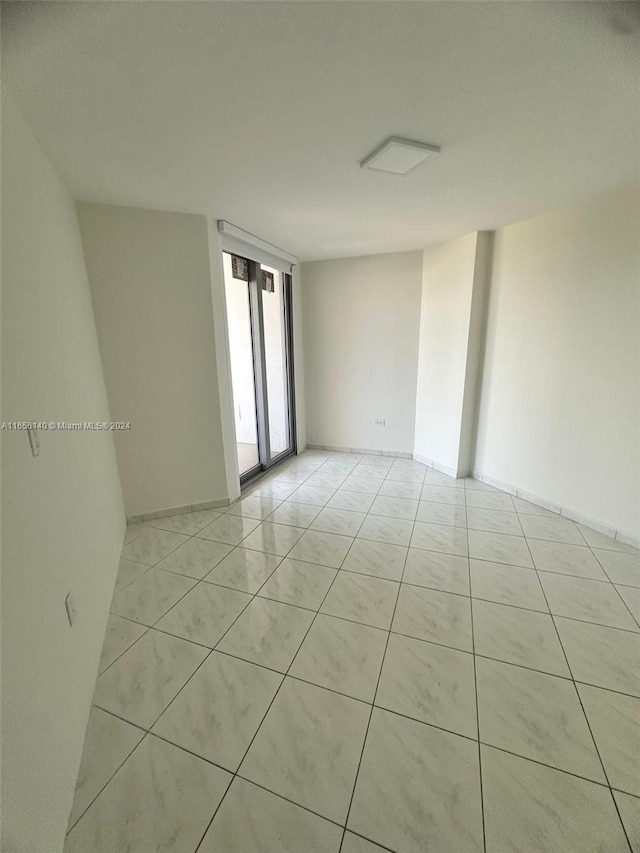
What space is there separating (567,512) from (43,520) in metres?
3.46

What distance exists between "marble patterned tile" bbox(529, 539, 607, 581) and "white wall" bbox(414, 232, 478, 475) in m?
1.27

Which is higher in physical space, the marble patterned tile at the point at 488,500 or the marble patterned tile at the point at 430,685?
the marble patterned tile at the point at 488,500

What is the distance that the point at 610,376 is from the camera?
2373 millimetres

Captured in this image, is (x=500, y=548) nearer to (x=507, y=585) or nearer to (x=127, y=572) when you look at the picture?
(x=507, y=585)

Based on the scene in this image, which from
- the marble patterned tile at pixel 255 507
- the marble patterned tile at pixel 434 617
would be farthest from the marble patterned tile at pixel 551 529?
the marble patterned tile at pixel 255 507

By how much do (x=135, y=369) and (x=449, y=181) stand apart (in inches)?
100

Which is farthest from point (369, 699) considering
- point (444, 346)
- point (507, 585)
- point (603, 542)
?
point (444, 346)

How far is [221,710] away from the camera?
1.35 meters

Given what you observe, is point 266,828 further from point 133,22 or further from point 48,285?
point 133,22

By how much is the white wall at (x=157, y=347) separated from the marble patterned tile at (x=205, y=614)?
1157mm

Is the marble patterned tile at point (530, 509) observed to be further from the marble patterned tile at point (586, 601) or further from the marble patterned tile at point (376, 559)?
the marble patterned tile at point (376, 559)

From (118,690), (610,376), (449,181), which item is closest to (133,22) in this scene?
(449,181)

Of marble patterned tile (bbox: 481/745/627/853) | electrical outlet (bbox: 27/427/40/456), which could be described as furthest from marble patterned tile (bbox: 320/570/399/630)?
electrical outlet (bbox: 27/427/40/456)

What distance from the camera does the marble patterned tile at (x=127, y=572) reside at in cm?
209
